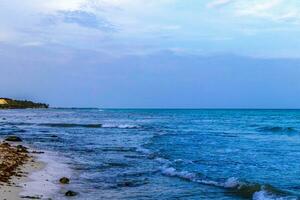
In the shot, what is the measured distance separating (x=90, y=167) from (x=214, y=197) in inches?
353

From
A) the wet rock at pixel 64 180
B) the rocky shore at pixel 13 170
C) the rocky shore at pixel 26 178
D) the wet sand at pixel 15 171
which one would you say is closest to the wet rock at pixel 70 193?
the rocky shore at pixel 26 178

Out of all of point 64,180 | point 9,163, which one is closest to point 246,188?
point 64,180

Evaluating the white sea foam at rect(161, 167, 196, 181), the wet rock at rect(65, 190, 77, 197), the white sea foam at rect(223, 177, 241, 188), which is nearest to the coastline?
the wet rock at rect(65, 190, 77, 197)

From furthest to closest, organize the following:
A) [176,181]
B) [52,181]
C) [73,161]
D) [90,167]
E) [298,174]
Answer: [73,161], [90,167], [298,174], [176,181], [52,181]

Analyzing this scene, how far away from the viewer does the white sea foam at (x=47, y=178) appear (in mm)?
16467

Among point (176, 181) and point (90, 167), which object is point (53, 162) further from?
point (176, 181)

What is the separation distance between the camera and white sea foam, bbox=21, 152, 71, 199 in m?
16.5

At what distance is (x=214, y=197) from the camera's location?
17.1 m

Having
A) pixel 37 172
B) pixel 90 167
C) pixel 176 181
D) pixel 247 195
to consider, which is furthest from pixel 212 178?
pixel 37 172

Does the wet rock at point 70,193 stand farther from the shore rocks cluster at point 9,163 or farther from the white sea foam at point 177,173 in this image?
the white sea foam at point 177,173

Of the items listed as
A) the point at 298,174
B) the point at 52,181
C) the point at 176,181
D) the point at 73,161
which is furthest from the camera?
the point at 73,161

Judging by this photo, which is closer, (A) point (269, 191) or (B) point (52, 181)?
(A) point (269, 191)

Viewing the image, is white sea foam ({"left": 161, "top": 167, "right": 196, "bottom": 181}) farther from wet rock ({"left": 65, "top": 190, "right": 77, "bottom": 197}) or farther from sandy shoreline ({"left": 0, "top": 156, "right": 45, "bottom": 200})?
wet rock ({"left": 65, "top": 190, "right": 77, "bottom": 197})

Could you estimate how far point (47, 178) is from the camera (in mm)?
19844
